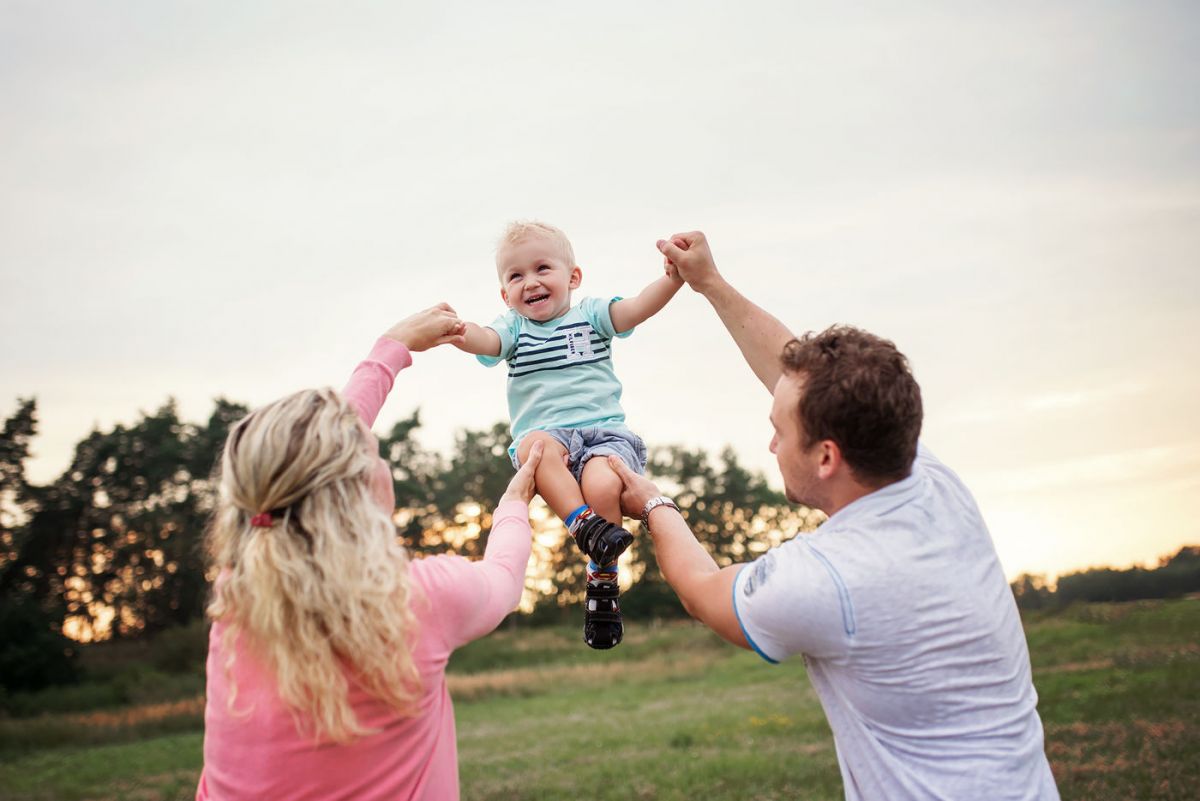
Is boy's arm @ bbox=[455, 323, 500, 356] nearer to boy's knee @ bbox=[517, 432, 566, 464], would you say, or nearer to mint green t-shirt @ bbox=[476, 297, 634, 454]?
mint green t-shirt @ bbox=[476, 297, 634, 454]

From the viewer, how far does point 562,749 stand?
18.5 meters

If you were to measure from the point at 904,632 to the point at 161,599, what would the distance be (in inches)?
1690

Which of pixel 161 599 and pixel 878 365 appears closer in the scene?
pixel 878 365

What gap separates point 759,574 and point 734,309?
1.41 metres

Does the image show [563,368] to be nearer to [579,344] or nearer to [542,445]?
[579,344]

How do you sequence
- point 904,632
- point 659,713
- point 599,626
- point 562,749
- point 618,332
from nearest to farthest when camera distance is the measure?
1. point 904,632
2. point 599,626
3. point 618,332
4. point 562,749
5. point 659,713

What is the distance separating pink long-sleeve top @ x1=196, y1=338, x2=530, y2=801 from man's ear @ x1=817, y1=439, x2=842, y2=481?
104cm

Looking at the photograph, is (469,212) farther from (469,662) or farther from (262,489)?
(469,662)

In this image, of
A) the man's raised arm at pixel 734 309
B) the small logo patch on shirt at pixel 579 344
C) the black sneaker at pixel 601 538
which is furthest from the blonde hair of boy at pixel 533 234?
the black sneaker at pixel 601 538

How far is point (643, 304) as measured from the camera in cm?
461

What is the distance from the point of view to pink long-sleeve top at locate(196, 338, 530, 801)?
264 centimetres

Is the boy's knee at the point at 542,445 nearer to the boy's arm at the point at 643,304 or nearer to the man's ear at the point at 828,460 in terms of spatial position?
the boy's arm at the point at 643,304

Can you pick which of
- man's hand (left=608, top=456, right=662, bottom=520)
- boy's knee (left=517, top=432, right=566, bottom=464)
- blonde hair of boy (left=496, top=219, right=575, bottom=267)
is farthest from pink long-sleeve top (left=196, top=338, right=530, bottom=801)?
blonde hair of boy (left=496, top=219, right=575, bottom=267)

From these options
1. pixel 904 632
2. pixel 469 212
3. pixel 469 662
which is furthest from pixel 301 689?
pixel 469 662
